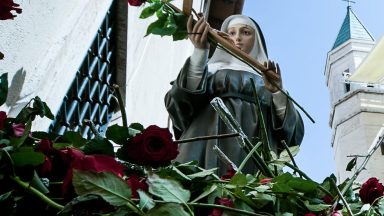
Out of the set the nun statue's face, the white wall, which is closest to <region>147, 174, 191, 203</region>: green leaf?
the white wall

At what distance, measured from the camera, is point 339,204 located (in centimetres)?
151

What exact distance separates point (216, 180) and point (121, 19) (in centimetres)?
275

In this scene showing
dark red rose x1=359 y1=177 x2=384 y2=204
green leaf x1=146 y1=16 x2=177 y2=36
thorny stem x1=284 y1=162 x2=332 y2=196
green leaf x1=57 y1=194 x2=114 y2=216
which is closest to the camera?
green leaf x1=57 y1=194 x2=114 y2=216

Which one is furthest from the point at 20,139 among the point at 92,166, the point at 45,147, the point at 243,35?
the point at 243,35

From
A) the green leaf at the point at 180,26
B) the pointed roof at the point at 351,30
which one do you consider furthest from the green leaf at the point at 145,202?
the pointed roof at the point at 351,30

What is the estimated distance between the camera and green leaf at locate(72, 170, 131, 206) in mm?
1138

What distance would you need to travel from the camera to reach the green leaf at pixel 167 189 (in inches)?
47.8

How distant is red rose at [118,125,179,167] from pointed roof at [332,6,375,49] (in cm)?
2821

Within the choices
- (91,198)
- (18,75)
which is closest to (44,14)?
(18,75)

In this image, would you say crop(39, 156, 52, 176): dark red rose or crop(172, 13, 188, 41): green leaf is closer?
crop(39, 156, 52, 176): dark red rose

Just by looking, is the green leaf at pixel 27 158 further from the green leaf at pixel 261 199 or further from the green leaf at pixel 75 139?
the green leaf at pixel 261 199

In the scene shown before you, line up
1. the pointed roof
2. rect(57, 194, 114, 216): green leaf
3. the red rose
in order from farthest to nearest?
the pointed roof
the red rose
rect(57, 194, 114, 216): green leaf

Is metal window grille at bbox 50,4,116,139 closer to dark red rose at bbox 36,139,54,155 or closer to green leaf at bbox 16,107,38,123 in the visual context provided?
green leaf at bbox 16,107,38,123

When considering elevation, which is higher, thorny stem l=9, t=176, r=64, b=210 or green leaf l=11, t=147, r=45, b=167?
green leaf l=11, t=147, r=45, b=167
